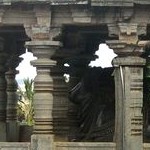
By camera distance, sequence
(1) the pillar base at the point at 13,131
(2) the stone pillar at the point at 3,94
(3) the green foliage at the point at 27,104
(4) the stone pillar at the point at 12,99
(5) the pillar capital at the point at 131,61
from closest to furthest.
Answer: (5) the pillar capital at the point at 131,61, (2) the stone pillar at the point at 3,94, (1) the pillar base at the point at 13,131, (4) the stone pillar at the point at 12,99, (3) the green foliage at the point at 27,104

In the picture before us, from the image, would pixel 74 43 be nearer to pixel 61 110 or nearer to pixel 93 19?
pixel 61 110

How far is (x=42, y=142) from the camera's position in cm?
1234

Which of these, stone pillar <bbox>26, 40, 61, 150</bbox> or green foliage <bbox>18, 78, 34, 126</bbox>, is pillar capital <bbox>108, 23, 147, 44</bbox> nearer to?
stone pillar <bbox>26, 40, 61, 150</bbox>

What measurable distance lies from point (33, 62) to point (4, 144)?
1.89 meters

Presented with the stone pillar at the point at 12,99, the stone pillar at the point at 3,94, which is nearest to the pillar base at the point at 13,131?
the stone pillar at the point at 12,99

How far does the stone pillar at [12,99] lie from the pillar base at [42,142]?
168 inches

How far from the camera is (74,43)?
15.8 metres

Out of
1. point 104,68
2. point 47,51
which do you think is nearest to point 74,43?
point 104,68

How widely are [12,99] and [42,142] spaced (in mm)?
4707

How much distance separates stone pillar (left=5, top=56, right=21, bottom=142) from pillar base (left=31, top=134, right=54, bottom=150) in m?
4.26

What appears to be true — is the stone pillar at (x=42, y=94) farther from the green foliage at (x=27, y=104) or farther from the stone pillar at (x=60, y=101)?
the green foliage at (x=27, y=104)

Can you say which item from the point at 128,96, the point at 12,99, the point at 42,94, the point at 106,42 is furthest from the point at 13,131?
the point at 128,96

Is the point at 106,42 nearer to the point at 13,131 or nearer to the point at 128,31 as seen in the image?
the point at 128,31

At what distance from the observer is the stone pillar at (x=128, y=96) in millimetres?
12383
